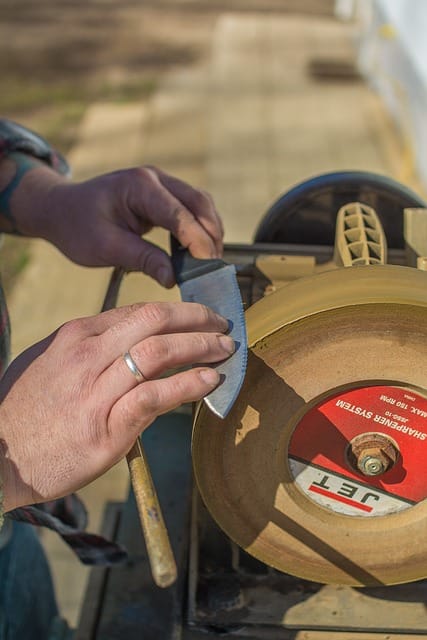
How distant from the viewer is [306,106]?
6352mm

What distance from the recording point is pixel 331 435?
3.37 feet

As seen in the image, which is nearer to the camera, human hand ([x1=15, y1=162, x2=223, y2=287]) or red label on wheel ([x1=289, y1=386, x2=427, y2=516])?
red label on wheel ([x1=289, y1=386, x2=427, y2=516])

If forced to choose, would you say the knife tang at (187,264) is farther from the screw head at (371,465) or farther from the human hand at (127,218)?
the screw head at (371,465)

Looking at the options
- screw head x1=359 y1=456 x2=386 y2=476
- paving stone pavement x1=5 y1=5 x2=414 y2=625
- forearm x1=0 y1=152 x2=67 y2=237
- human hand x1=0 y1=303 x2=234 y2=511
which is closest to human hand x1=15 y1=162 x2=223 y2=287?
forearm x1=0 y1=152 x2=67 y2=237

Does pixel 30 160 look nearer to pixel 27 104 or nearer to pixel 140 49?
pixel 27 104

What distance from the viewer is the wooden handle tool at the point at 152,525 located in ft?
2.60

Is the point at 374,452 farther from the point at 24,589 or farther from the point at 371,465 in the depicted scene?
the point at 24,589

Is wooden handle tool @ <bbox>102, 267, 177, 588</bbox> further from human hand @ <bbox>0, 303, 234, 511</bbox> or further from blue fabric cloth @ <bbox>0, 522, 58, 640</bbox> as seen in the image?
blue fabric cloth @ <bbox>0, 522, 58, 640</bbox>

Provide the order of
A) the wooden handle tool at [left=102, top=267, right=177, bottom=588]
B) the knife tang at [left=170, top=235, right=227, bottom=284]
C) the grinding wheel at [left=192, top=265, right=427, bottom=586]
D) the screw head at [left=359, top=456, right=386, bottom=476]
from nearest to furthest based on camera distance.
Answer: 1. the wooden handle tool at [left=102, top=267, right=177, bottom=588]
2. the grinding wheel at [left=192, top=265, right=427, bottom=586]
3. the screw head at [left=359, top=456, right=386, bottom=476]
4. the knife tang at [left=170, top=235, right=227, bottom=284]

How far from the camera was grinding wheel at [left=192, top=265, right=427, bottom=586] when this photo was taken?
2.98 ft

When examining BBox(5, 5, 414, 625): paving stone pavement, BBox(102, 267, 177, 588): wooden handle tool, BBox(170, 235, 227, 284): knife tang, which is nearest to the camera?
BBox(102, 267, 177, 588): wooden handle tool

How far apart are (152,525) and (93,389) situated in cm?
20

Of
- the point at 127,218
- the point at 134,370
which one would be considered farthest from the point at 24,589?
the point at 134,370

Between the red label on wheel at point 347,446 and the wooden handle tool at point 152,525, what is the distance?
0.22 m
